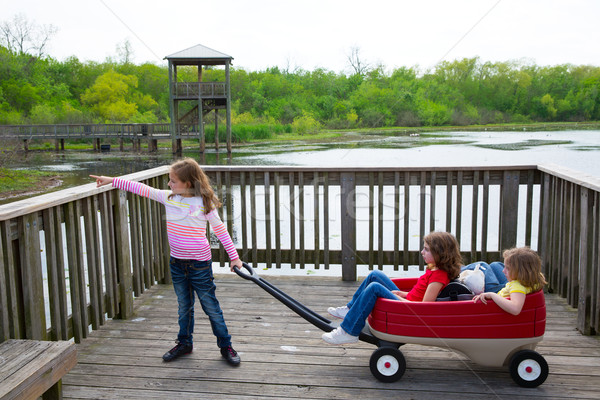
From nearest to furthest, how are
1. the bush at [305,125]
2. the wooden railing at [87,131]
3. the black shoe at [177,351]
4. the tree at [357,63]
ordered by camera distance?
the black shoe at [177,351]
the wooden railing at [87,131]
the bush at [305,125]
the tree at [357,63]

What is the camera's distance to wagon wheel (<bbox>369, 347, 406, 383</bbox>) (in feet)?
9.18

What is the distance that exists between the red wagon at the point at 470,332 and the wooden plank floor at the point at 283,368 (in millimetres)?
93

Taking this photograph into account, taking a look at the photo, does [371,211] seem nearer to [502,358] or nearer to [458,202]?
[458,202]

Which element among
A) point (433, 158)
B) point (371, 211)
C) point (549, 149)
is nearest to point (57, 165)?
point (433, 158)

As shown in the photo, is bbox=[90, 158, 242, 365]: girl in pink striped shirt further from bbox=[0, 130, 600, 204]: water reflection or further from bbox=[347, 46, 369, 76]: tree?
bbox=[347, 46, 369, 76]: tree

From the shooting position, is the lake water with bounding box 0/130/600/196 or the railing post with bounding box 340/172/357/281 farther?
the lake water with bounding box 0/130/600/196

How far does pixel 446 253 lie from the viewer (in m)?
2.78

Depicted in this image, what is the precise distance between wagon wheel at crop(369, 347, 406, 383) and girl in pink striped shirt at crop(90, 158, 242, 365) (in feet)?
2.52

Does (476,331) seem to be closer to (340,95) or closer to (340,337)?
(340,337)

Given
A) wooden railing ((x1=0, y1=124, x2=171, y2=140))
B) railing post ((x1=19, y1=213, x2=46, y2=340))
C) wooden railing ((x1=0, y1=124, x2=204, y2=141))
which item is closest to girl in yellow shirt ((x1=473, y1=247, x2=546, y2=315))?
railing post ((x1=19, y1=213, x2=46, y2=340))

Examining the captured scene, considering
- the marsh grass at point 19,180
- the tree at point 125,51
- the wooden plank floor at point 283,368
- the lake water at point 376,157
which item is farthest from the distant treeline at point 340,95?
the wooden plank floor at point 283,368

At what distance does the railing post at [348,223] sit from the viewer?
464cm

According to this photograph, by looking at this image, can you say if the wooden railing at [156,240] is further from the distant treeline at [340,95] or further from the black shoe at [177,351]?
the distant treeline at [340,95]

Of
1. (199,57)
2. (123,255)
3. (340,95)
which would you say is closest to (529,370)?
(123,255)
